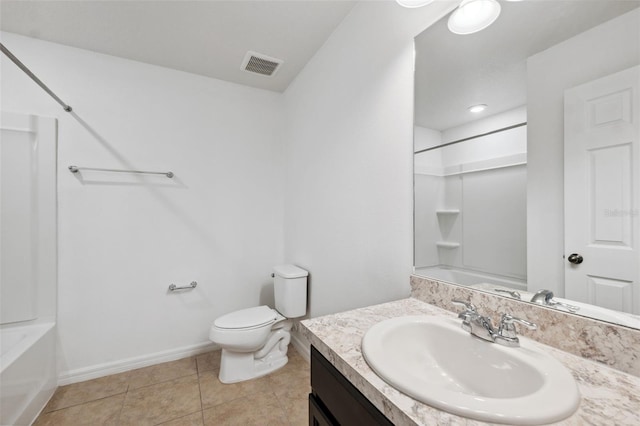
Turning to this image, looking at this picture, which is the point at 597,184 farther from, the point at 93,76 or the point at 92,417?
the point at 93,76

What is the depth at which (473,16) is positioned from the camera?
3.19 feet

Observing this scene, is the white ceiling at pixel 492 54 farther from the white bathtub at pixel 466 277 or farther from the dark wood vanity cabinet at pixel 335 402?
the dark wood vanity cabinet at pixel 335 402

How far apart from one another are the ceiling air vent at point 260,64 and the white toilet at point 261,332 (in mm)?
1632

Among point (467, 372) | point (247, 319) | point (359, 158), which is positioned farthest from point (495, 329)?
point (247, 319)

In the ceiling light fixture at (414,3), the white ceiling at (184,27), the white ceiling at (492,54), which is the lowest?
the white ceiling at (492,54)

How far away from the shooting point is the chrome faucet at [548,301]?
2.36 feet

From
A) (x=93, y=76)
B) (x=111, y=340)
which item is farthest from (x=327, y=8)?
(x=111, y=340)

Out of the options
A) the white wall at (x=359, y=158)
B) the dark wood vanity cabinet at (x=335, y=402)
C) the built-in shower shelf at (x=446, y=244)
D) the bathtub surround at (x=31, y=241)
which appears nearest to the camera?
the dark wood vanity cabinet at (x=335, y=402)

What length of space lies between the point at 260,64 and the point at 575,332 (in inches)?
92.5

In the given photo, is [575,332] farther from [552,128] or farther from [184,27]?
[184,27]

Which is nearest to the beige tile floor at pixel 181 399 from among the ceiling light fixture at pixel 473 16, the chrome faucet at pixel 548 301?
the chrome faucet at pixel 548 301

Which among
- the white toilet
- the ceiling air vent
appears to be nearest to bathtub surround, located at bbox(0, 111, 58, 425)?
the white toilet

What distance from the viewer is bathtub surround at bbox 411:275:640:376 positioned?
61cm

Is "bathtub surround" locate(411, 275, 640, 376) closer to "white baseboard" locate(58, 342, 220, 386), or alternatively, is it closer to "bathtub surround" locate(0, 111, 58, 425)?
"white baseboard" locate(58, 342, 220, 386)
